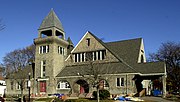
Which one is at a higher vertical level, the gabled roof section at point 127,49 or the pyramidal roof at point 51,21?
the pyramidal roof at point 51,21

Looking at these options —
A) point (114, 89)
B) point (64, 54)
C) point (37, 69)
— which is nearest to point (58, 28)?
point (64, 54)

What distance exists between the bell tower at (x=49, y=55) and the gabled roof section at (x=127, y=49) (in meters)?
9.94

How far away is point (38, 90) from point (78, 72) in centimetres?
884

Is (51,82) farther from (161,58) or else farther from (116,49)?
(161,58)

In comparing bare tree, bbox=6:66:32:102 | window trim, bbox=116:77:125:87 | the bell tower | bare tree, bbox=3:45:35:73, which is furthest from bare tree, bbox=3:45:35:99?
window trim, bbox=116:77:125:87

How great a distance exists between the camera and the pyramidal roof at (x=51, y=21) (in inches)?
1877

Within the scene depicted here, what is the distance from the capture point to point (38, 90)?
152 feet

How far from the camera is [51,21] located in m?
48.0

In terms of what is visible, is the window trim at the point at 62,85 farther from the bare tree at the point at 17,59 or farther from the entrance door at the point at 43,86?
the bare tree at the point at 17,59

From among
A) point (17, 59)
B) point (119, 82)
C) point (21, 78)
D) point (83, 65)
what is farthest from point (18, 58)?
point (119, 82)

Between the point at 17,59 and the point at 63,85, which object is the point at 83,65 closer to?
the point at 63,85

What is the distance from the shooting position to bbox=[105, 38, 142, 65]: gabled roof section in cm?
4384

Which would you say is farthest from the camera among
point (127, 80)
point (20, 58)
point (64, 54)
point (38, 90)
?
point (20, 58)

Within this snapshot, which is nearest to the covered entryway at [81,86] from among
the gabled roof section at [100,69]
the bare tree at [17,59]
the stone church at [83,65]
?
the stone church at [83,65]
